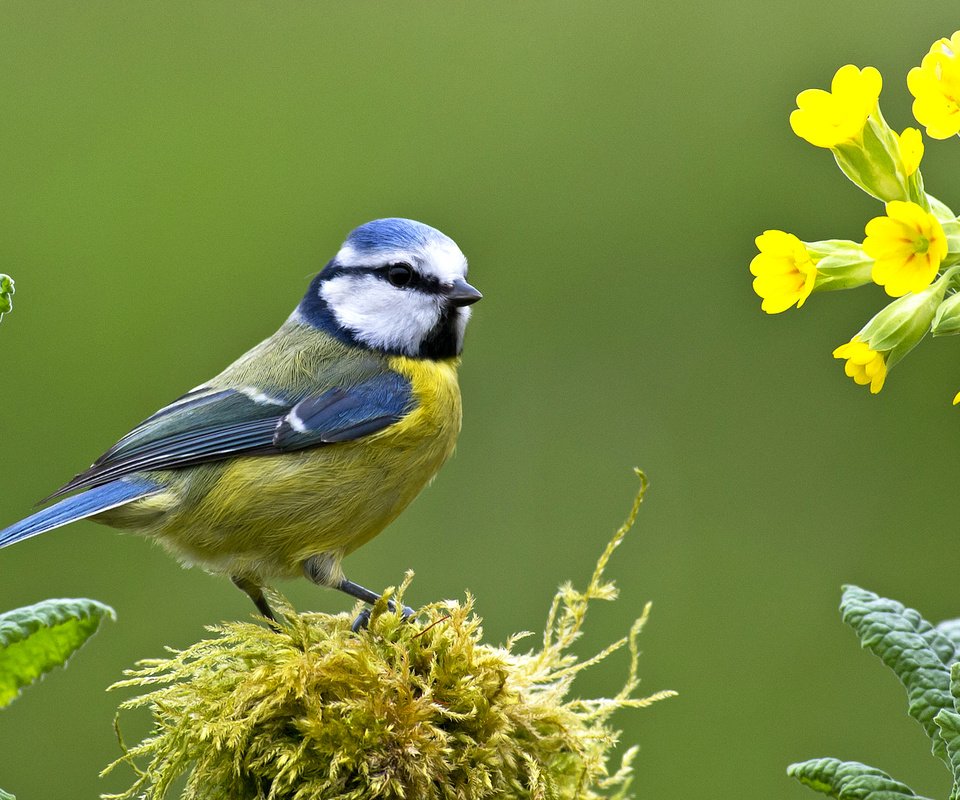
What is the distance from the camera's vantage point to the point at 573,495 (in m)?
5.20

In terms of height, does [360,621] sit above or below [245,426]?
below

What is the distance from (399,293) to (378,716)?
4.92ft

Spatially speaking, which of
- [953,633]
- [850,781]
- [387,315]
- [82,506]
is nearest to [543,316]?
[387,315]

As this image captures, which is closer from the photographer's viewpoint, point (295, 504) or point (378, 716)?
point (378, 716)

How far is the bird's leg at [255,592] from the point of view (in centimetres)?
276

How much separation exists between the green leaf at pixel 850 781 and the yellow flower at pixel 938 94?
83 cm

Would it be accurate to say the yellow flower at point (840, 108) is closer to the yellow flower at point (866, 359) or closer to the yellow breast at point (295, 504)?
the yellow flower at point (866, 359)

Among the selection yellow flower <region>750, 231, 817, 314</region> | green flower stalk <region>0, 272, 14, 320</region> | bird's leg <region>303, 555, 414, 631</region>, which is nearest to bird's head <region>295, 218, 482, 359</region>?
bird's leg <region>303, 555, 414, 631</region>

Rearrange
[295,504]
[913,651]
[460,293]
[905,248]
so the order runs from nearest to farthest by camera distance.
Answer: [905,248] → [913,651] → [295,504] → [460,293]

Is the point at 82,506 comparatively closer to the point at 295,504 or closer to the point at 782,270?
the point at 295,504

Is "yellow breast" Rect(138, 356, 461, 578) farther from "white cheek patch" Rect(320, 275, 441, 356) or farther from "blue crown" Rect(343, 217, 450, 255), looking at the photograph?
"blue crown" Rect(343, 217, 450, 255)

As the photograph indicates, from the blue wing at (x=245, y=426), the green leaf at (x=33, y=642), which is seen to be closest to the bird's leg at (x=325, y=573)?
the blue wing at (x=245, y=426)

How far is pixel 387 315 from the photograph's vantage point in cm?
313

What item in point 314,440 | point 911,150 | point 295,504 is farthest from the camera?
point 314,440
